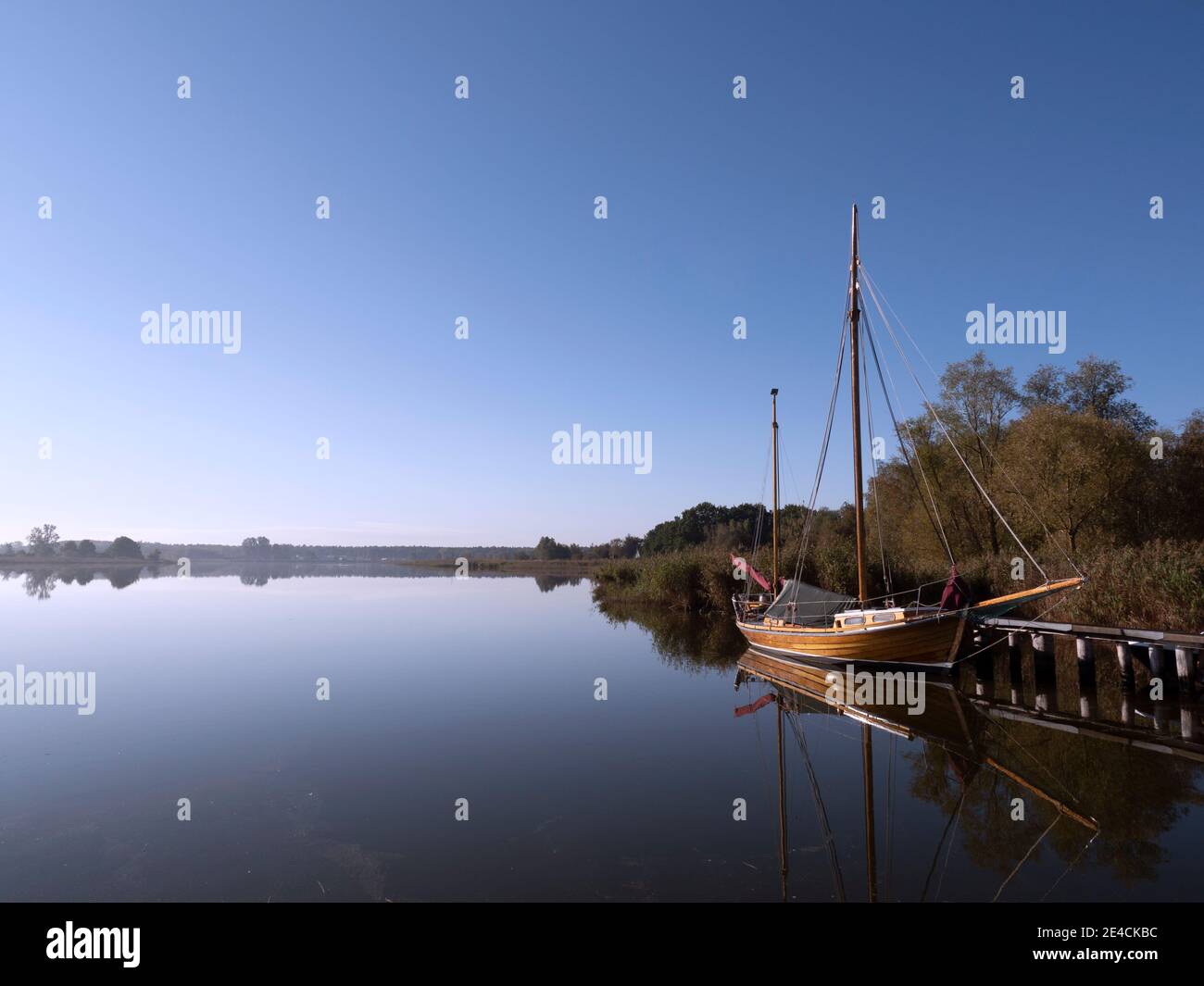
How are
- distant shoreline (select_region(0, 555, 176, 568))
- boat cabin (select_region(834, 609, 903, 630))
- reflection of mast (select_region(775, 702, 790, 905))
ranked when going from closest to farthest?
reflection of mast (select_region(775, 702, 790, 905)) → boat cabin (select_region(834, 609, 903, 630)) → distant shoreline (select_region(0, 555, 176, 568))

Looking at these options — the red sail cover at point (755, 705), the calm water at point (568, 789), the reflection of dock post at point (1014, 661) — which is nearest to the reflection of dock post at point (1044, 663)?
the calm water at point (568, 789)

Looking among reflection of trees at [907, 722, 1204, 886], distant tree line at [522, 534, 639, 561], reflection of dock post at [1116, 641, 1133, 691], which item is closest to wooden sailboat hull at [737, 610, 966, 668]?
reflection of dock post at [1116, 641, 1133, 691]

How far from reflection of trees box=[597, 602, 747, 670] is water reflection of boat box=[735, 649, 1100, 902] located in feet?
4.23

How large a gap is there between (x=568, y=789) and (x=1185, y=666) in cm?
1394

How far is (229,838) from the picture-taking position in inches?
336

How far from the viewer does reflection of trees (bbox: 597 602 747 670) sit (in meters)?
23.7

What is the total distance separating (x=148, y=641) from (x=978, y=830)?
92.4 ft

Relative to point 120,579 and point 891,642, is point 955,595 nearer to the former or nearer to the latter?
point 891,642

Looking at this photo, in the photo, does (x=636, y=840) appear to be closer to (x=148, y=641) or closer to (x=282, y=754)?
(x=282, y=754)

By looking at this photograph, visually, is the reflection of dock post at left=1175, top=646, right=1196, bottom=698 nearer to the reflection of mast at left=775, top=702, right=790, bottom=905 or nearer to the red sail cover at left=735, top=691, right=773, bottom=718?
the red sail cover at left=735, top=691, right=773, bottom=718

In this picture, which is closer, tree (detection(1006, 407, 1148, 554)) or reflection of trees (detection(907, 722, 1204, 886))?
reflection of trees (detection(907, 722, 1204, 886))

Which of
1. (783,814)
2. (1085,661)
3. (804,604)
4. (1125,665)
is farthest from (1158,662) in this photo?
(783,814)

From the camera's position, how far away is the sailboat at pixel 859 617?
1767 cm

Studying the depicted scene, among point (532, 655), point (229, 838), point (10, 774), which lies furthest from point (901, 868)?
point (532, 655)
